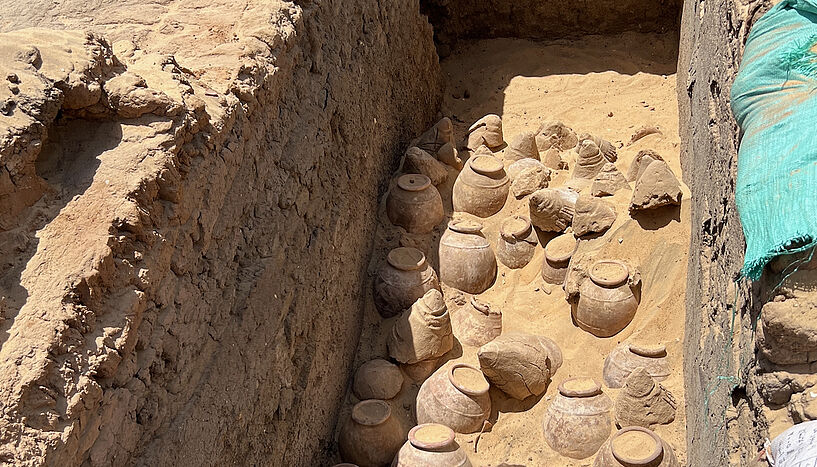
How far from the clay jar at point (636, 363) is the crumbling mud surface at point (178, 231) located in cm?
147

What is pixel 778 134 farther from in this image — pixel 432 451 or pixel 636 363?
pixel 432 451

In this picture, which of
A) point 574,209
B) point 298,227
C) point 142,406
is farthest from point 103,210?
point 574,209

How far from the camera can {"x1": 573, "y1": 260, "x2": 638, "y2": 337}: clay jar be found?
4.18 metres

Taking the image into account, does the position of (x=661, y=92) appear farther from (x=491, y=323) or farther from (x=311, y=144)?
(x=311, y=144)

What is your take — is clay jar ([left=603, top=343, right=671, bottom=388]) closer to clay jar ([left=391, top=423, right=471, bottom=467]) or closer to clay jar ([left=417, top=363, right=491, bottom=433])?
clay jar ([left=417, top=363, right=491, bottom=433])

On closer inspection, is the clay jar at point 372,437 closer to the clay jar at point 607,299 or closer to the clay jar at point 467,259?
the clay jar at point 467,259

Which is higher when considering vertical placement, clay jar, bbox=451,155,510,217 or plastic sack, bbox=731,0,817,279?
plastic sack, bbox=731,0,817,279

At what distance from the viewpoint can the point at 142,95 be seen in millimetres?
2836

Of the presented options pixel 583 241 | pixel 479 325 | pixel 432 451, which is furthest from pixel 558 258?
pixel 432 451

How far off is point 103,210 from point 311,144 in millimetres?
1543

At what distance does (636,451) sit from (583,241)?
4.98 feet

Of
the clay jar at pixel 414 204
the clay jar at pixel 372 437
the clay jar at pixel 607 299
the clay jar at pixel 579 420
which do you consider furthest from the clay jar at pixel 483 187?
the clay jar at pixel 372 437

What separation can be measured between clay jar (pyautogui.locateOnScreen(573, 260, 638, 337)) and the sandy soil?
6 centimetres

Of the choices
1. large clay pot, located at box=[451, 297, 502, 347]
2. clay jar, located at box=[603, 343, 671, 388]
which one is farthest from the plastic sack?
large clay pot, located at box=[451, 297, 502, 347]
